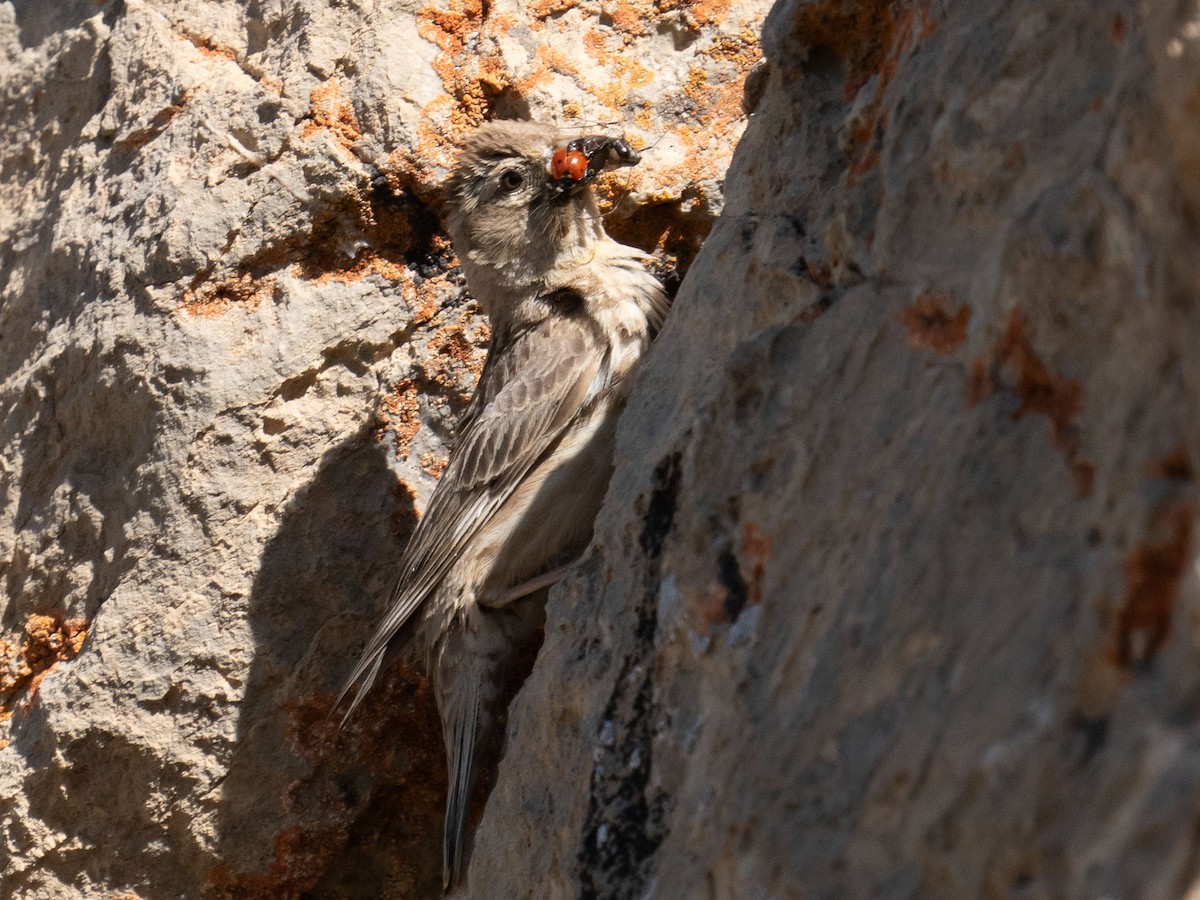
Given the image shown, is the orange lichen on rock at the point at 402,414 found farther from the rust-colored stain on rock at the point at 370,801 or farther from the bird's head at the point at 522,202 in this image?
the rust-colored stain on rock at the point at 370,801

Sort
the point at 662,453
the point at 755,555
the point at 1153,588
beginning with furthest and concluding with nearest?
1. the point at 662,453
2. the point at 755,555
3. the point at 1153,588

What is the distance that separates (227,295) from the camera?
426 centimetres

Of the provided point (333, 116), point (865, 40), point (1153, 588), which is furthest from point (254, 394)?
point (1153, 588)

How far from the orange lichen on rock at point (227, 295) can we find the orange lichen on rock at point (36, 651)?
1061 mm

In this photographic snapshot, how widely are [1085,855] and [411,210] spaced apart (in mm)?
3512

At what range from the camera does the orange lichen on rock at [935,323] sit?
6.73 ft

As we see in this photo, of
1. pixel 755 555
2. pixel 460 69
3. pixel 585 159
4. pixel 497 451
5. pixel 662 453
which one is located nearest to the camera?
pixel 755 555

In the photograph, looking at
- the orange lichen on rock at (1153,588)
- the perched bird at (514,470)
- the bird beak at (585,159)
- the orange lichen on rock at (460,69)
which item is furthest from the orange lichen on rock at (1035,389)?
the orange lichen on rock at (460,69)

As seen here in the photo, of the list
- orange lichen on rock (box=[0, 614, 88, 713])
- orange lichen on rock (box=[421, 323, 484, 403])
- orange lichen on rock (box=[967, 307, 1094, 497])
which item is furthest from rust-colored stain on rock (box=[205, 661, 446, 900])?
orange lichen on rock (box=[967, 307, 1094, 497])

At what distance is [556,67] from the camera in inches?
179

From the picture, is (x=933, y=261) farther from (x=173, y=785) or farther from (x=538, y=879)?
(x=173, y=785)

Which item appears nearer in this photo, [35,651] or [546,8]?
[35,651]

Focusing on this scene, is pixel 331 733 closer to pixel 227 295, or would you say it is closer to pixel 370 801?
pixel 370 801

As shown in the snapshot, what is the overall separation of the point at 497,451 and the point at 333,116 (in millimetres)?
1290
